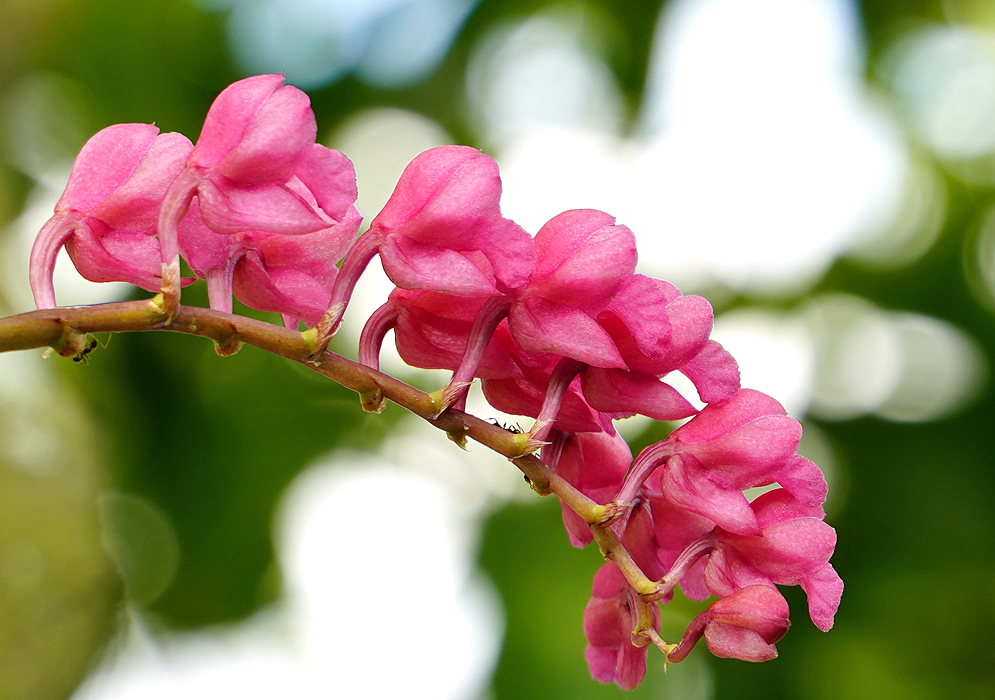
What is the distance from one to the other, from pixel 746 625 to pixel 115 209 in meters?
0.27

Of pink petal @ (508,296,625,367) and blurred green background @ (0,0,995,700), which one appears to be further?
blurred green background @ (0,0,995,700)

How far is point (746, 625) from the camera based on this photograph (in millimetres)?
317

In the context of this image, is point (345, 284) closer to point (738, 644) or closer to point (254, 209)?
point (254, 209)

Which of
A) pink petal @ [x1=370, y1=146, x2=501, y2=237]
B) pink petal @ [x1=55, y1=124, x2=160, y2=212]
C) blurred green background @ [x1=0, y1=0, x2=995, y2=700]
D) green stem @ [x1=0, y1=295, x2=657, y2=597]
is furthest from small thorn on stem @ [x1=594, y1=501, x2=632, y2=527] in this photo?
blurred green background @ [x1=0, y1=0, x2=995, y2=700]

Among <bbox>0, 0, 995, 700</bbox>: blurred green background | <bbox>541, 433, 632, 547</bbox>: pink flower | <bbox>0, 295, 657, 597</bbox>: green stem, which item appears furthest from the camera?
<bbox>0, 0, 995, 700</bbox>: blurred green background

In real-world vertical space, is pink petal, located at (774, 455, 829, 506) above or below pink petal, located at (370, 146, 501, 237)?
below

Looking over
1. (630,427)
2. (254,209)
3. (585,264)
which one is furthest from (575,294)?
(630,427)

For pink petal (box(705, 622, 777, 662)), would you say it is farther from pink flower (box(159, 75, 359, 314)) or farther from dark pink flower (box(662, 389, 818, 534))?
pink flower (box(159, 75, 359, 314))

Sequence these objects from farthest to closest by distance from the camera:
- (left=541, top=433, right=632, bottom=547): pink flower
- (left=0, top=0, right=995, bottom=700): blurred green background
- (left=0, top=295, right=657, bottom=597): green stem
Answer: (left=0, top=0, right=995, bottom=700): blurred green background → (left=541, top=433, right=632, bottom=547): pink flower → (left=0, top=295, right=657, bottom=597): green stem

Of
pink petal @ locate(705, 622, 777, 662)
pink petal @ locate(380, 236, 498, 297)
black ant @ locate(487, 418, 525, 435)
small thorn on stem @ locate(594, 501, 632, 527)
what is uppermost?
pink petal @ locate(380, 236, 498, 297)

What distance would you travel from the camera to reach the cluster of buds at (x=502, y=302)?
313mm

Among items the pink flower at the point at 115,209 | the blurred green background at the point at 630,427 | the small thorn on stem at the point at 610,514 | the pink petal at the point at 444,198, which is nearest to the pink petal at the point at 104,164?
the pink flower at the point at 115,209

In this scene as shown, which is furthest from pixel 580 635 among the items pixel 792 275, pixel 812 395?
pixel 792 275

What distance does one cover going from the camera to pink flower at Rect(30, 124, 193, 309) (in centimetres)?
34
